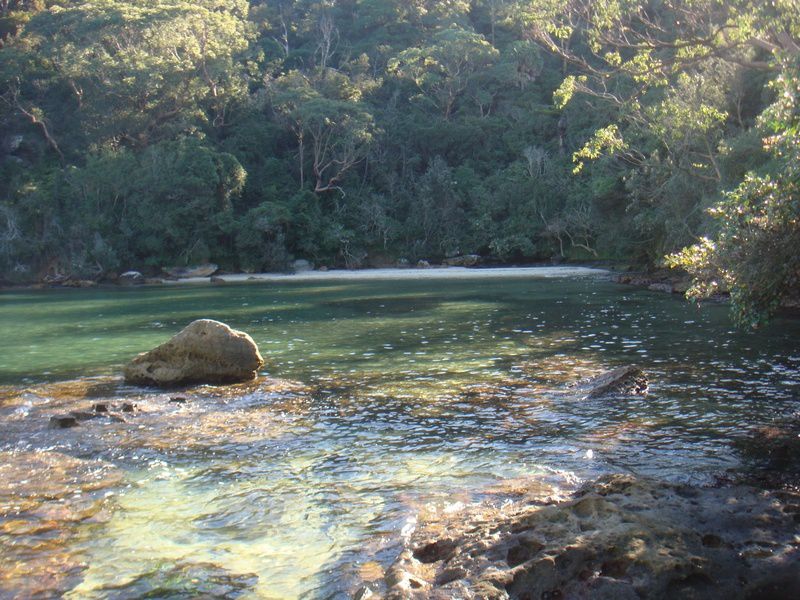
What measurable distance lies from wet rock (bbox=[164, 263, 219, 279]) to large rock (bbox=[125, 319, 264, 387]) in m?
41.7

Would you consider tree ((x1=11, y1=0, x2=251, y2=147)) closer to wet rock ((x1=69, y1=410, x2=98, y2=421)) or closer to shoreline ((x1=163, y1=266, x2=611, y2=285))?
shoreline ((x1=163, y1=266, x2=611, y2=285))

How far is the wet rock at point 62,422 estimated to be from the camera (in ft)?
34.3

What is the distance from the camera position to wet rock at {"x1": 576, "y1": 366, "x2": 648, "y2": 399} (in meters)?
11.9

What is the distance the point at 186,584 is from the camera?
5578 mm

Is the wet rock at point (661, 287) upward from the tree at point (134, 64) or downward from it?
downward

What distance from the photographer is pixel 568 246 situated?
191ft

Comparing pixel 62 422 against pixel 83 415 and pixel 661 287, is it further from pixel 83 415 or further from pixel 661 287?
pixel 661 287

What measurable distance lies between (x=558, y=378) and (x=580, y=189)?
149 feet

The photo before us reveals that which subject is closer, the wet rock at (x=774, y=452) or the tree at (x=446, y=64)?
the wet rock at (x=774, y=452)

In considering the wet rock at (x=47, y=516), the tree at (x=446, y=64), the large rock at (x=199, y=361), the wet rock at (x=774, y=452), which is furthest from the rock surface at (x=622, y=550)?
the tree at (x=446, y=64)

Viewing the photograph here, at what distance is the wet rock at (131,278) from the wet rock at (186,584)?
4984 centimetres

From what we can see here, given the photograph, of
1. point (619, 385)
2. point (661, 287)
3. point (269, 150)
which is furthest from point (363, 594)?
point (269, 150)

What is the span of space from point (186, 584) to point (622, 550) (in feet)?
11.1

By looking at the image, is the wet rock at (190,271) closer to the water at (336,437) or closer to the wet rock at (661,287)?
the water at (336,437)
